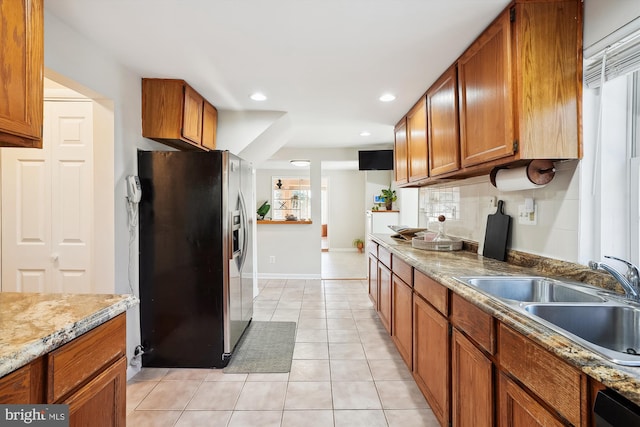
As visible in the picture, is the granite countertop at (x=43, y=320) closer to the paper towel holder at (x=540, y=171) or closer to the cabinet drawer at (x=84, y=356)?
the cabinet drawer at (x=84, y=356)

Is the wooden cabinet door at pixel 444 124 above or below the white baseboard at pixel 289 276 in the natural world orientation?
above

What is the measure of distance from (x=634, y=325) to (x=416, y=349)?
1180mm

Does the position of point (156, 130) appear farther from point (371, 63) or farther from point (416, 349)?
point (416, 349)

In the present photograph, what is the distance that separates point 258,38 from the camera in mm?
1895

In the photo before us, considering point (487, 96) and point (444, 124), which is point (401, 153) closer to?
point (444, 124)

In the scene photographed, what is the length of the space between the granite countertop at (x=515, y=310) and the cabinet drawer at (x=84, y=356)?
140 cm

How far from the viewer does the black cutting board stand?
2.03m

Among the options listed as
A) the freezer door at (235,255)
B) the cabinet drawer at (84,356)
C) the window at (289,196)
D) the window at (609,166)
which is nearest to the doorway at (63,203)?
the freezer door at (235,255)

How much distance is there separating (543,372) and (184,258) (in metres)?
2.30

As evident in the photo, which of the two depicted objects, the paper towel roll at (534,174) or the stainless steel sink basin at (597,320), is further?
the paper towel roll at (534,174)

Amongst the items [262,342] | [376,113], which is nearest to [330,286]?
[262,342]

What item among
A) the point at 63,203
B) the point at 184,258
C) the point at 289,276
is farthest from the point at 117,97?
the point at 289,276

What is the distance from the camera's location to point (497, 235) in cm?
210

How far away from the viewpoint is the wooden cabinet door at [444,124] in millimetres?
2137
